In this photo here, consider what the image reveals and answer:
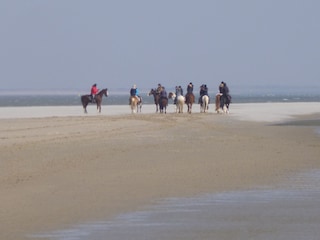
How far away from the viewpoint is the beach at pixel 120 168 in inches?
A: 455

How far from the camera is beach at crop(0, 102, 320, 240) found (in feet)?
37.9

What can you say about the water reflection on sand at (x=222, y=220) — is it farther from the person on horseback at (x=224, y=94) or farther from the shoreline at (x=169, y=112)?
the person on horseback at (x=224, y=94)

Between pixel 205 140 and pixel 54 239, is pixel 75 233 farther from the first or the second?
pixel 205 140

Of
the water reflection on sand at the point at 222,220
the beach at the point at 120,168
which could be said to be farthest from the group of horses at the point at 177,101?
the water reflection on sand at the point at 222,220

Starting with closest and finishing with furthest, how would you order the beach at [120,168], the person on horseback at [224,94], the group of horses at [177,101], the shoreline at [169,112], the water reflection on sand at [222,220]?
the water reflection on sand at [222,220] < the beach at [120,168] < the shoreline at [169,112] < the person on horseback at [224,94] < the group of horses at [177,101]

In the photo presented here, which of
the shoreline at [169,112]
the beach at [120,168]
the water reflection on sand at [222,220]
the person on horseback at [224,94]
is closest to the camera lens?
the water reflection on sand at [222,220]

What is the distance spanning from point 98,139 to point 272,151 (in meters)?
5.65

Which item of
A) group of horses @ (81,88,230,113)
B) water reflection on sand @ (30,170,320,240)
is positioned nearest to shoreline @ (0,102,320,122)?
group of horses @ (81,88,230,113)

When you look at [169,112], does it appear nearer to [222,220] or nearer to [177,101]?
[177,101]

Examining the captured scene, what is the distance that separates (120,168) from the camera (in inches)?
658

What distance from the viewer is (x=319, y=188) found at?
1351cm

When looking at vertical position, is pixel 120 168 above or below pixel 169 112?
above

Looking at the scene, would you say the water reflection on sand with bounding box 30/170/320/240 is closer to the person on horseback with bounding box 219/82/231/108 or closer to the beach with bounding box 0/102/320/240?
the beach with bounding box 0/102/320/240

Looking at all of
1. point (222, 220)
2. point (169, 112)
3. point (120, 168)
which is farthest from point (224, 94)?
point (222, 220)
